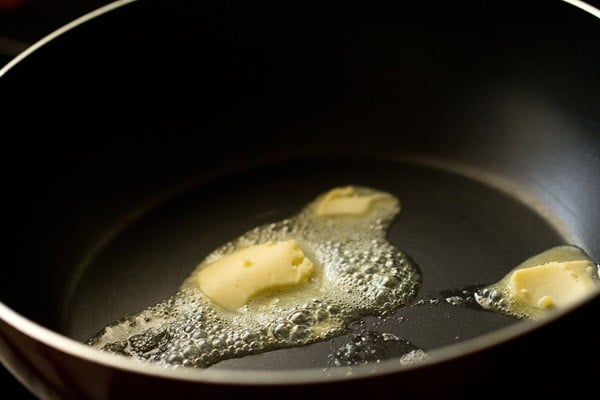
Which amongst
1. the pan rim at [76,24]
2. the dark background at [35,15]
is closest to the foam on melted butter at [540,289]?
the pan rim at [76,24]

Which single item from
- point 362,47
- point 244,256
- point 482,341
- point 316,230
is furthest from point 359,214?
point 482,341

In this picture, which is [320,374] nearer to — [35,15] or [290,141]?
[290,141]

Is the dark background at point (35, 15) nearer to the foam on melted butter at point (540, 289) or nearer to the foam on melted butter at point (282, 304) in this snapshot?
the foam on melted butter at point (282, 304)

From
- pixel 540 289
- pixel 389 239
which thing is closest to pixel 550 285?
pixel 540 289

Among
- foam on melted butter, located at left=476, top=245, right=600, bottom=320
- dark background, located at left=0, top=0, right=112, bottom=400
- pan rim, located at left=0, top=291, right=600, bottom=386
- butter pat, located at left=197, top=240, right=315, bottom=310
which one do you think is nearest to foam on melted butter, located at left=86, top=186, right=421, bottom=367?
butter pat, located at left=197, top=240, right=315, bottom=310

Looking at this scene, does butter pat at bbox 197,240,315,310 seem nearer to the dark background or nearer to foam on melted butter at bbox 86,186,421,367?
foam on melted butter at bbox 86,186,421,367

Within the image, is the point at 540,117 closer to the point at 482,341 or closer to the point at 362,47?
the point at 362,47

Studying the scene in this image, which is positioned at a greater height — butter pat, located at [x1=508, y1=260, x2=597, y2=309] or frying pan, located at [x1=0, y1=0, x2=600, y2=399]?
frying pan, located at [x1=0, y1=0, x2=600, y2=399]
